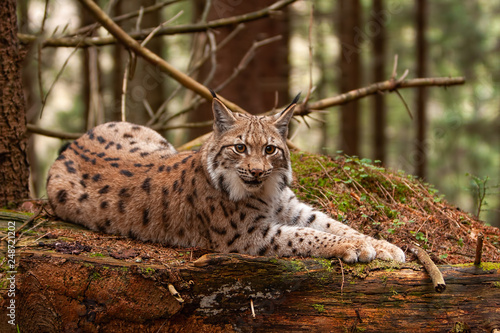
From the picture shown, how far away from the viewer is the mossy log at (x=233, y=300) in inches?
145

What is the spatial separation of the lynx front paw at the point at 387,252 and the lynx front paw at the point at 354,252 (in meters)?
0.08

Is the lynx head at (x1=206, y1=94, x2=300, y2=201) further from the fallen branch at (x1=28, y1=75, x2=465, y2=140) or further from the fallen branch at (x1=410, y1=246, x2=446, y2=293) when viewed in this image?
the fallen branch at (x1=28, y1=75, x2=465, y2=140)

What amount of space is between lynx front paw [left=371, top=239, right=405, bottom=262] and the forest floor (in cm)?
28

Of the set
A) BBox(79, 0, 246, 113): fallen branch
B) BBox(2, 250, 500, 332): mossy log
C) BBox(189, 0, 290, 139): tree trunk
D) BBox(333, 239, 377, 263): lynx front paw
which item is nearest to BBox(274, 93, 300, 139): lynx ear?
BBox(333, 239, 377, 263): lynx front paw

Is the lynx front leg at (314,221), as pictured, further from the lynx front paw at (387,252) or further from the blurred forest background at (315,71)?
the blurred forest background at (315,71)

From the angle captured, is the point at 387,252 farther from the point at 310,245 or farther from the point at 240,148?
the point at 240,148

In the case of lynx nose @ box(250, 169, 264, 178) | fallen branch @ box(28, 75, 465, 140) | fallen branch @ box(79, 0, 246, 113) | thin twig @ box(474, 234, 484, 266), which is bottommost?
thin twig @ box(474, 234, 484, 266)

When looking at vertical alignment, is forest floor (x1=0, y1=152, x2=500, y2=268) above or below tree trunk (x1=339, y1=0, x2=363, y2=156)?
below

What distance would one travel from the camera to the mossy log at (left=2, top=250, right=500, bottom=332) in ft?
12.1

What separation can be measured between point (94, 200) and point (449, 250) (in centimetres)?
388

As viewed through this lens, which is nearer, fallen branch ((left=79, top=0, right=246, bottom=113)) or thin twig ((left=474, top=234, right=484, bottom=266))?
thin twig ((left=474, top=234, right=484, bottom=266))

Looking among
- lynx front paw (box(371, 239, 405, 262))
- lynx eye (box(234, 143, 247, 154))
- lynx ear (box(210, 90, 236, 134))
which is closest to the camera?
lynx front paw (box(371, 239, 405, 262))

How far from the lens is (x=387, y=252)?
420cm

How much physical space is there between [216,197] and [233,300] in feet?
4.65
